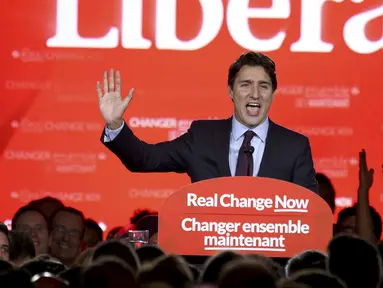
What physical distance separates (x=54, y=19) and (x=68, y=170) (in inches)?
36.7

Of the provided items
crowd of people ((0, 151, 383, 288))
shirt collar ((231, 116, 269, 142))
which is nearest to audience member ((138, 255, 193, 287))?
crowd of people ((0, 151, 383, 288))

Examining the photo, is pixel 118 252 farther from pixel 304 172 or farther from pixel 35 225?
pixel 35 225

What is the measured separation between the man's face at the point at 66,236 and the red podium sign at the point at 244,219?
324cm

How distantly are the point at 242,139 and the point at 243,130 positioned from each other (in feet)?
0.13

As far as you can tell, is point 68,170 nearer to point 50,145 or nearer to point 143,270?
point 50,145

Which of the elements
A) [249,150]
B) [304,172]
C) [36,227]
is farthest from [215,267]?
[36,227]

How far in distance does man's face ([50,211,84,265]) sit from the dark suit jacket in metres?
1.96

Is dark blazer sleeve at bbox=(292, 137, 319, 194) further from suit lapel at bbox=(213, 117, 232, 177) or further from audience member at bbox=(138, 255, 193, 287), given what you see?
audience member at bbox=(138, 255, 193, 287)

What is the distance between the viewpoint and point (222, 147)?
212 centimetres

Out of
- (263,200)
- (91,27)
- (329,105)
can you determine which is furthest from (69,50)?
(263,200)

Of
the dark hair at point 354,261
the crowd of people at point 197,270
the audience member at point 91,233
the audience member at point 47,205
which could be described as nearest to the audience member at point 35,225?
the audience member at point 91,233

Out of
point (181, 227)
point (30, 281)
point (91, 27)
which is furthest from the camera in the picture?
point (91, 27)

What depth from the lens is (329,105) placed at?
18.7 feet

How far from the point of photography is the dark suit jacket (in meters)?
2.10
